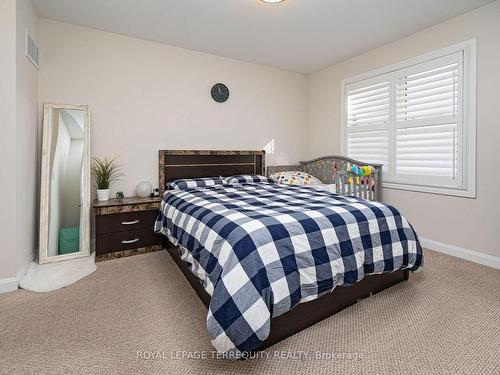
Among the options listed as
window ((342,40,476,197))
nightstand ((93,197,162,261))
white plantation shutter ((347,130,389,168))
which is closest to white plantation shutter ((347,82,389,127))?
window ((342,40,476,197))

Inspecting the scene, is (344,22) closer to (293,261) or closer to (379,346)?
(293,261)

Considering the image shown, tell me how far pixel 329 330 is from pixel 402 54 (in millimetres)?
3332

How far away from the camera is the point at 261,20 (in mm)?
2922

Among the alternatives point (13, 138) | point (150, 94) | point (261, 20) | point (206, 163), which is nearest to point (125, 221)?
point (13, 138)

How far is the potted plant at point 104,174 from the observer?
3.04m

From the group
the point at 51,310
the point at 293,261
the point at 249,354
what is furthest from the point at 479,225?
the point at 51,310

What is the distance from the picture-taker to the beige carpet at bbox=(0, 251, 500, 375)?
4.59ft

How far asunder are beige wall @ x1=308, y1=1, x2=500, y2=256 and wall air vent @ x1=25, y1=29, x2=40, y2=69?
12.8 feet

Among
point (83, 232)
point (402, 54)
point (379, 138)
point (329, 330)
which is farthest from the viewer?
point (379, 138)

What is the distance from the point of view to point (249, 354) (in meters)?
1.46

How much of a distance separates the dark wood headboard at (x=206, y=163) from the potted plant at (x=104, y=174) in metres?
0.53

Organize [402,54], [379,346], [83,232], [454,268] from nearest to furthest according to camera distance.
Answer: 1. [379,346]
2. [454,268]
3. [83,232]
4. [402,54]

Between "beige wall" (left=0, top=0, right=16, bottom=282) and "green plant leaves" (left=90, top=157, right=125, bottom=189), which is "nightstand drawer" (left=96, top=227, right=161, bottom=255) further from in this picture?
"beige wall" (left=0, top=0, right=16, bottom=282)

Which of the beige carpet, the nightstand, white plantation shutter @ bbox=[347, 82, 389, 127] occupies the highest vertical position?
white plantation shutter @ bbox=[347, 82, 389, 127]
